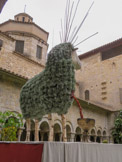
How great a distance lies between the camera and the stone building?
31.2ft

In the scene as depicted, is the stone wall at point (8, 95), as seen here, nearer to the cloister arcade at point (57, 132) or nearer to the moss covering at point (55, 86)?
the cloister arcade at point (57, 132)

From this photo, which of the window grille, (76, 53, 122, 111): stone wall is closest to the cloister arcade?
(76, 53, 122, 111): stone wall

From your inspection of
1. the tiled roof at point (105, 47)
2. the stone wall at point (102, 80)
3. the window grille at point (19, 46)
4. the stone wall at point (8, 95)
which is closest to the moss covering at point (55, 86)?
the stone wall at point (8, 95)

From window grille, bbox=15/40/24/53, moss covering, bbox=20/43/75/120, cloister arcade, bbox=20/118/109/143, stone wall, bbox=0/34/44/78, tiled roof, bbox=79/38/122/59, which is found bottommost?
cloister arcade, bbox=20/118/109/143

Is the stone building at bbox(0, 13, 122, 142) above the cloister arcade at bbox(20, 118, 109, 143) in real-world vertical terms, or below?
above

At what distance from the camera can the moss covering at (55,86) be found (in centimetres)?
339

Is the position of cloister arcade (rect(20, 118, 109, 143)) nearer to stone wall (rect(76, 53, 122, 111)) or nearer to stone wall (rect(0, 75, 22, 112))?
stone wall (rect(0, 75, 22, 112))

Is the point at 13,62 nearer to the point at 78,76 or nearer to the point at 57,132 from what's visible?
the point at 57,132

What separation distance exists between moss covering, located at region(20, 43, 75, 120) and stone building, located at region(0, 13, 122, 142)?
4295mm

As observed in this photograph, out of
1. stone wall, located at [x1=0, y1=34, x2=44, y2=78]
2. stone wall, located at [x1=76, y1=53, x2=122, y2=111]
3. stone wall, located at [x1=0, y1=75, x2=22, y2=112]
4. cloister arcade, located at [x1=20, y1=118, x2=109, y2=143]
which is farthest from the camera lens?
stone wall, located at [x1=76, y1=53, x2=122, y2=111]

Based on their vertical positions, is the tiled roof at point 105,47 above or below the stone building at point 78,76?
above

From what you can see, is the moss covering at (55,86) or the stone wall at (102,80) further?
the stone wall at (102,80)

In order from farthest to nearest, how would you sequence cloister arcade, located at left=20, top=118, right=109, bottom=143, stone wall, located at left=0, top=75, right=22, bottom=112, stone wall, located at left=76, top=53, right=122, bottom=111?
stone wall, located at left=76, top=53, right=122, bottom=111 < cloister arcade, located at left=20, top=118, right=109, bottom=143 < stone wall, located at left=0, top=75, right=22, bottom=112

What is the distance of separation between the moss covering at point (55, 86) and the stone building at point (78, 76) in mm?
4295
